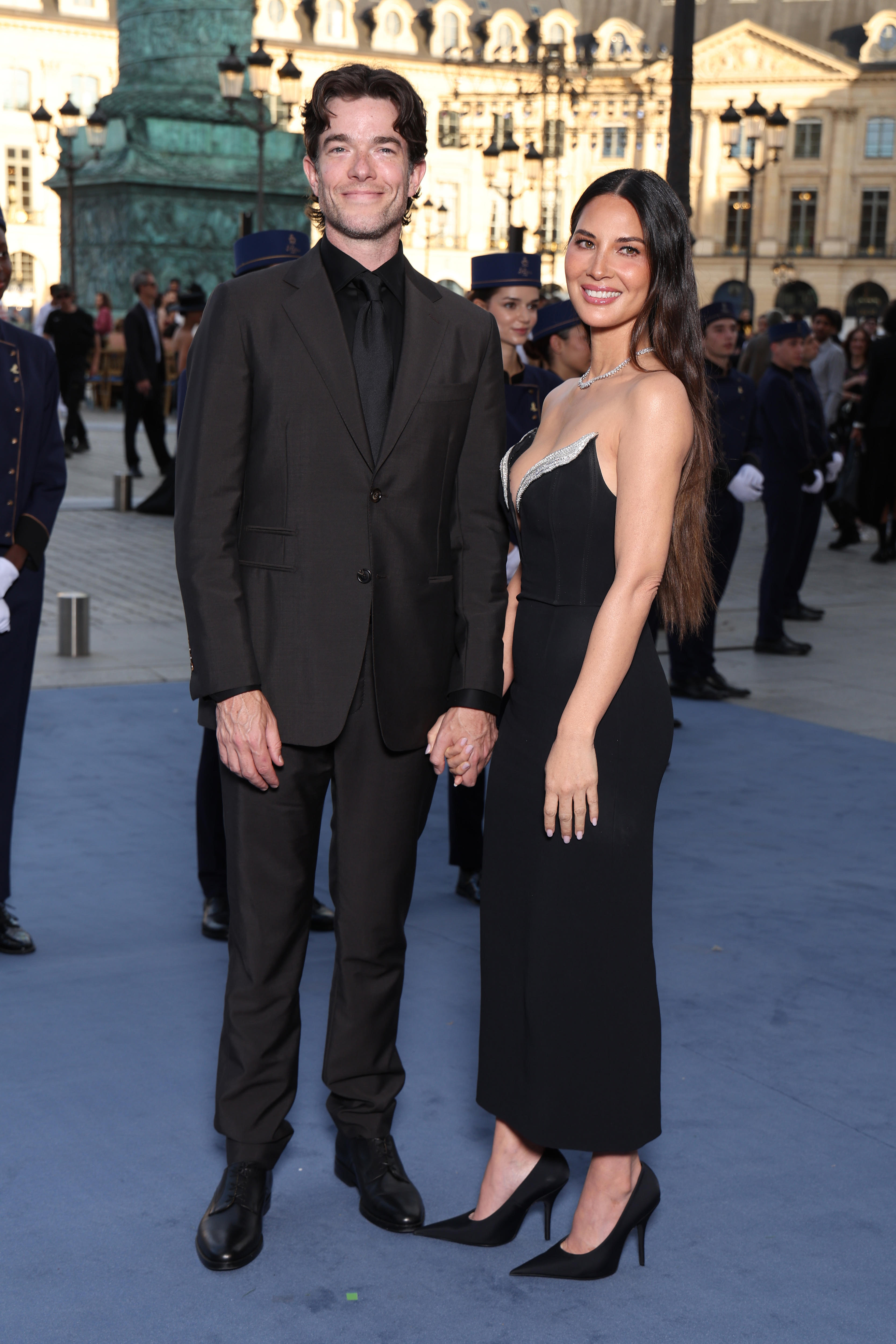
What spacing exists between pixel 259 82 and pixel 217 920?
17.5 m

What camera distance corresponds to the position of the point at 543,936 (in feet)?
9.38

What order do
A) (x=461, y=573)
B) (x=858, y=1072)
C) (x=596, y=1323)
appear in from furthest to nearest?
(x=858, y=1072), (x=461, y=573), (x=596, y=1323)

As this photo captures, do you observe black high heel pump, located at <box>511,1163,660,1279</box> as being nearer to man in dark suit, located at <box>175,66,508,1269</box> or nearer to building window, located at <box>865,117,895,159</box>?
man in dark suit, located at <box>175,66,508,1269</box>

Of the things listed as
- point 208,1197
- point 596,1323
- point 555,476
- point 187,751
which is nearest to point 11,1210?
point 208,1197

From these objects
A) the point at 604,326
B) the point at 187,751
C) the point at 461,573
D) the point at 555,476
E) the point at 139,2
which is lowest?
the point at 187,751

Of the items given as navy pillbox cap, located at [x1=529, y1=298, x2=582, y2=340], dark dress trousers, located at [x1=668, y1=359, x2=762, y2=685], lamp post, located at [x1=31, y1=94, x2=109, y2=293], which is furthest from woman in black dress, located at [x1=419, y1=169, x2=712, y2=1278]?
lamp post, located at [x1=31, y1=94, x2=109, y2=293]

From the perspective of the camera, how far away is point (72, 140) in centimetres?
2533

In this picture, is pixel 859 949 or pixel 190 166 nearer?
pixel 859 949

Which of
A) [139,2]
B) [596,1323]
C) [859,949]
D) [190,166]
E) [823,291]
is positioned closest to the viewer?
[596,1323]

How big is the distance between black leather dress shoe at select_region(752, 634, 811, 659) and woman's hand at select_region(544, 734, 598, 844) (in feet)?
23.5

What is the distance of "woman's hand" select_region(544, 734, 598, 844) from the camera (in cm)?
277

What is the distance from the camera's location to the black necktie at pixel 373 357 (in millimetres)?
2963

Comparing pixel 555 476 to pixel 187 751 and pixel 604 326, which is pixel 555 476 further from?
pixel 187 751

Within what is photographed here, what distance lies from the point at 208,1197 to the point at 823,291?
73933 millimetres
